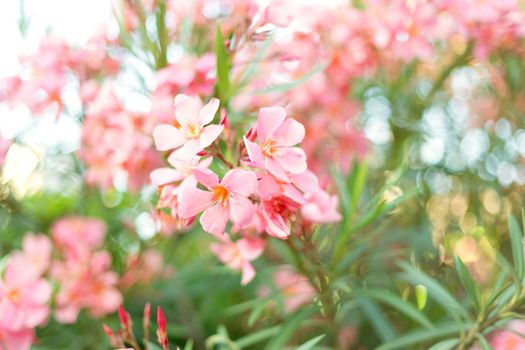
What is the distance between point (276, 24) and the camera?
992 mm

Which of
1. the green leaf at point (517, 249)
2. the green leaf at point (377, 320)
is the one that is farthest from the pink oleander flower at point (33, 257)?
the green leaf at point (517, 249)

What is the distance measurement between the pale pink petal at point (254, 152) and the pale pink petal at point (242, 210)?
0.17 feet

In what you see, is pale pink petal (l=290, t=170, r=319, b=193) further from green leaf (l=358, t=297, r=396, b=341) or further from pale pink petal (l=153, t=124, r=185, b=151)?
green leaf (l=358, t=297, r=396, b=341)

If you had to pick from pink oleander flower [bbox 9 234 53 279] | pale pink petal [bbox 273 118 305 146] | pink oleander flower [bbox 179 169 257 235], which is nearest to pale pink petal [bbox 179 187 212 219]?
pink oleander flower [bbox 179 169 257 235]

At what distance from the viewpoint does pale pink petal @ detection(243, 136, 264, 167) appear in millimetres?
669

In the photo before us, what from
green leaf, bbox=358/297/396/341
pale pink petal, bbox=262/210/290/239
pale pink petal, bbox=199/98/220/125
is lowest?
green leaf, bbox=358/297/396/341

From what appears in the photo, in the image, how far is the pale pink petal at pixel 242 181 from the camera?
0.68m

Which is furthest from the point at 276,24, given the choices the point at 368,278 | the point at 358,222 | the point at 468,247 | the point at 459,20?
the point at 468,247

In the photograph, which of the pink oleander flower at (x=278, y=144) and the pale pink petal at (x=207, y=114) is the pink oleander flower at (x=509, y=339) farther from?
the pale pink petal at (x=207, y=114)

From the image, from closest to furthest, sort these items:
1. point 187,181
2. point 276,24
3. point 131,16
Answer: point 187,181
point 276,24
point 131,16

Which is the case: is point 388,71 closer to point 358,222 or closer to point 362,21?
point 362,21

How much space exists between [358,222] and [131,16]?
0.61m

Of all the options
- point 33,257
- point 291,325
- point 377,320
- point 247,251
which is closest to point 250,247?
point 247,251

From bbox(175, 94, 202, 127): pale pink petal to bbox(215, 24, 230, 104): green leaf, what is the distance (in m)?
0.20
